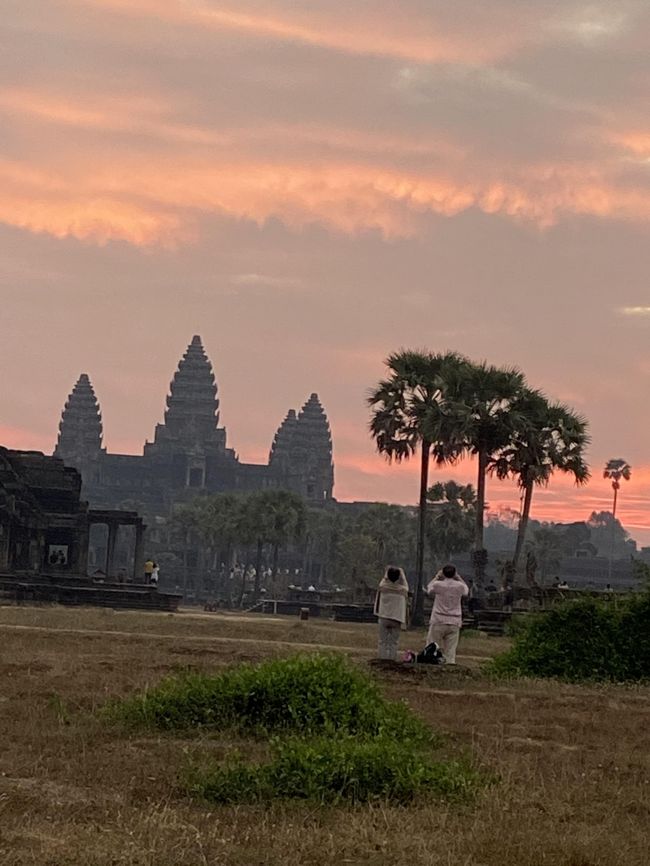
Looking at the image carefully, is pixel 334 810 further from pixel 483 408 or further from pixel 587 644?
pixel 483 408

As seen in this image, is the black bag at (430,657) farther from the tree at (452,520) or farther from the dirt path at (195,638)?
the tree at (452,520)

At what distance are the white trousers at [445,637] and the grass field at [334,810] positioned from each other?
151cm

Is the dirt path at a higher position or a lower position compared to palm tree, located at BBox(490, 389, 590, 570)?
lower

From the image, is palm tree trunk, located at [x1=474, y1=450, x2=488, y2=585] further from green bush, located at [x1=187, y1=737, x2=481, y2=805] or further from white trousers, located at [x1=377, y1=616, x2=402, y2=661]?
green bush, located at [x1=187, y1=737, x2=481, y2=805]

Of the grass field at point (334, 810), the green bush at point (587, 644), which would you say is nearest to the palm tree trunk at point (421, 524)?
the green bush at point (587, 644)

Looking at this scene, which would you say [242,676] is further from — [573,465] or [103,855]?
[573,465]

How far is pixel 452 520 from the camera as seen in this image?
101m

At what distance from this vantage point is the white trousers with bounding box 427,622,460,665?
74.7 feet

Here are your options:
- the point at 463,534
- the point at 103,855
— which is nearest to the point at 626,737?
the point at 103,855

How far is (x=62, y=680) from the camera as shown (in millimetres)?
18406

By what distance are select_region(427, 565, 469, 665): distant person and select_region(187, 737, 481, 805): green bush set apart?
33.5 feet

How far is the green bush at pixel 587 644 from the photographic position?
948 inches

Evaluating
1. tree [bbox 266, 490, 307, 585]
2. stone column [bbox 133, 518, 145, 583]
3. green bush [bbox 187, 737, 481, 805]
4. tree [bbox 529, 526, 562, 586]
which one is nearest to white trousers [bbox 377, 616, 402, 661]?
green bush [bbox 187, 737, 481, 805]

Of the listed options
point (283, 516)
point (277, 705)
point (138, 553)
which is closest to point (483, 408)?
point (138, 553)
